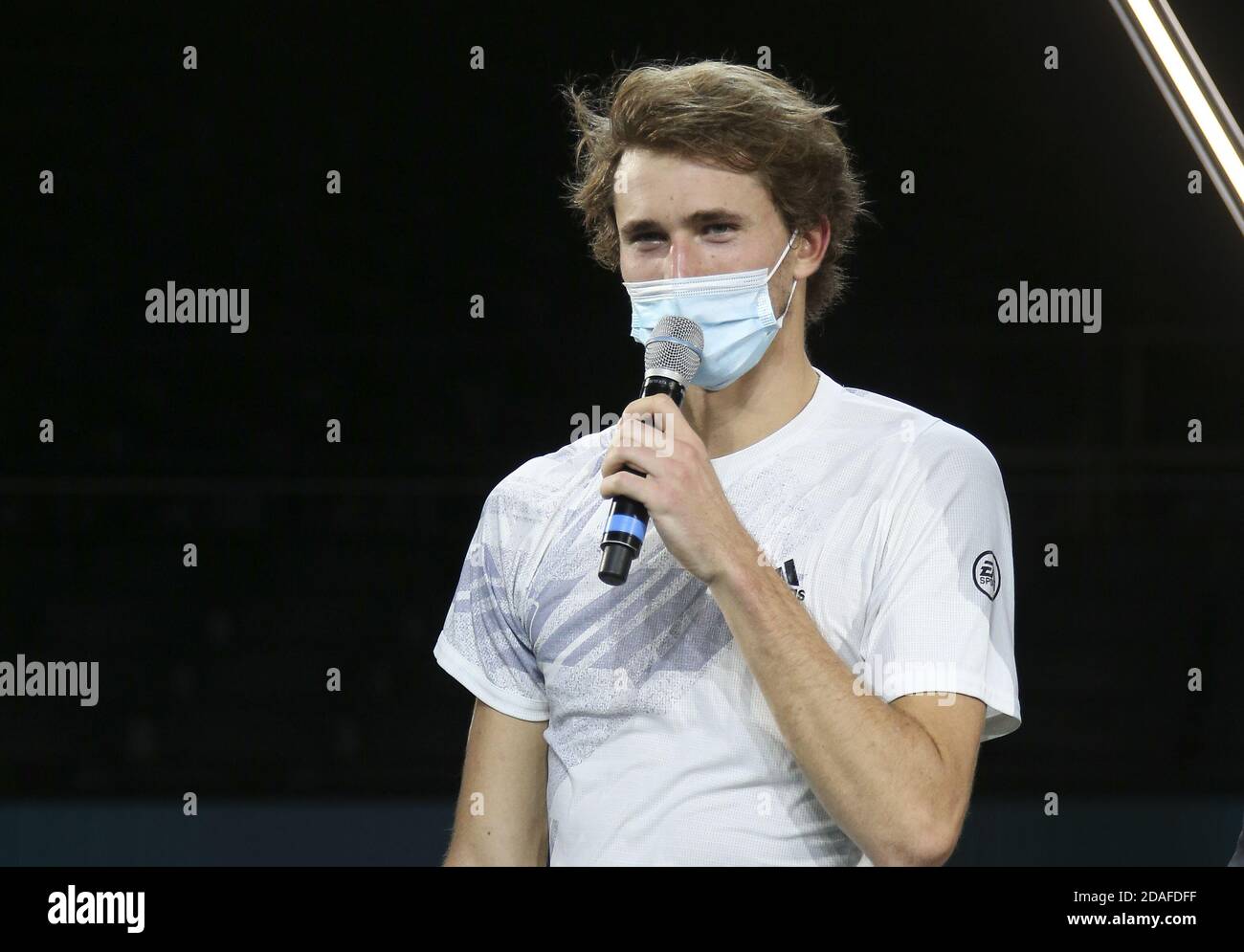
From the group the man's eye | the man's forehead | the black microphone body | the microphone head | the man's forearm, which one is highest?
the man's forehead

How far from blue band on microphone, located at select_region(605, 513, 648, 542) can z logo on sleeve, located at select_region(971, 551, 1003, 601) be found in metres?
0.32

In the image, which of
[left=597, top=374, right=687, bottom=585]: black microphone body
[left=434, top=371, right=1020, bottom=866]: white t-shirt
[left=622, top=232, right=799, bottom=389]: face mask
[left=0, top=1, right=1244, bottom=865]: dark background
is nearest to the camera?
[left=597, top=374, right=687, bottom=585]: black microphone body

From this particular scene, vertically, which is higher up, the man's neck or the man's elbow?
the man's neck

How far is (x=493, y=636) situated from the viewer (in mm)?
1528

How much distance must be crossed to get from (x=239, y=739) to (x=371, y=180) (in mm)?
1184

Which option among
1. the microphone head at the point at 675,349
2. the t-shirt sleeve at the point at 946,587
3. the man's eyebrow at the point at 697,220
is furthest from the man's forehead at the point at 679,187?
the t-shirt sleeve at the point at 946,587

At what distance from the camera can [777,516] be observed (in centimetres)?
140

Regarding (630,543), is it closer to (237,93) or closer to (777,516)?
(777,516)

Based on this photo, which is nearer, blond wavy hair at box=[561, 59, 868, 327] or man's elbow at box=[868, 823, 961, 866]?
man's elbow at box=[868, 823, 961, 866]

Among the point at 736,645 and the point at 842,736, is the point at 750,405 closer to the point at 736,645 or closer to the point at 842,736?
the point at 736,645

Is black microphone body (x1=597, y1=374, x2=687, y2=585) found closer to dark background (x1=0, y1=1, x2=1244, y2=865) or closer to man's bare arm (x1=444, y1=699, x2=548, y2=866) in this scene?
man's bare arm (x1=444, y1=699, x2=548, y2=866)

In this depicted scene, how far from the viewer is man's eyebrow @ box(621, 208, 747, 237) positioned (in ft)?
4.74

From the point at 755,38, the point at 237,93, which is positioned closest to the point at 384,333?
the point at 237,93

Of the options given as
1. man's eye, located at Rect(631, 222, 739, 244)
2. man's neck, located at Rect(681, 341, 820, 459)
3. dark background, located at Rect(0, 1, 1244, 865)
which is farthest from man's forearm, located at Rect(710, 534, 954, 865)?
dark background, located at Rect(0, 1, 1244, 865)
